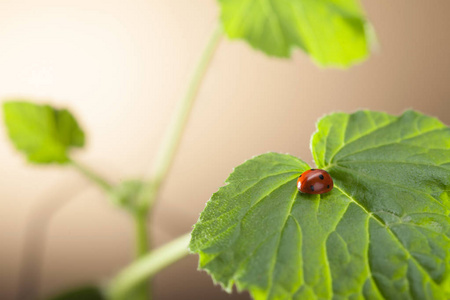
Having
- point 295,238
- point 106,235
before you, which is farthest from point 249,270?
point 106,235

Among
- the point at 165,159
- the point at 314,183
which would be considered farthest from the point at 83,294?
the point at 314,183

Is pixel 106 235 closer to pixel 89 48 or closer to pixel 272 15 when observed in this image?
pixel 89 48

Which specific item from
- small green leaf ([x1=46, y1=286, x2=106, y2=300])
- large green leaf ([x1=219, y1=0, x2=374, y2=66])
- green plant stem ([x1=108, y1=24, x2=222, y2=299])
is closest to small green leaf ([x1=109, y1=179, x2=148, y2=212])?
green plant stem ([x1=108, y1=24, x2=222, y2=299])

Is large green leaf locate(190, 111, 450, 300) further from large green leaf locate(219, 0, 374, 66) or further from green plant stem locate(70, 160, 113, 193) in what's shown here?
green plant stem locate(70, 160, 113, 193)

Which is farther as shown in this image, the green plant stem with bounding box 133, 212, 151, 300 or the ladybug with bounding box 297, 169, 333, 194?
the green plant stem with bounding box 133, 212, 151, 300

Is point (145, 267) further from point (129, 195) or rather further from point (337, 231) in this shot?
point (337, 231)

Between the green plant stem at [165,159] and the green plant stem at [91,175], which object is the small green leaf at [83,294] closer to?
the green plant stem at [165,159]
